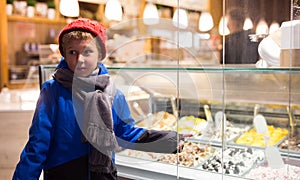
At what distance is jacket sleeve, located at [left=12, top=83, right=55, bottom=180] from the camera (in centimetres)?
111

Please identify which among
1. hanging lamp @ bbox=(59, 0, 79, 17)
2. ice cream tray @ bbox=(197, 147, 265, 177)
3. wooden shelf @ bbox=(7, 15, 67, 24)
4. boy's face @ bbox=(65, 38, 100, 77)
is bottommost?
ice cream tray @ bbox=(197, 147, 265, 177)

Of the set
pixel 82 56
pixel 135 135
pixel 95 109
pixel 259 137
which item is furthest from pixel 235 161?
pixel 82 56

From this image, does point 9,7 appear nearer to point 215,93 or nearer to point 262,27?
point 215,93

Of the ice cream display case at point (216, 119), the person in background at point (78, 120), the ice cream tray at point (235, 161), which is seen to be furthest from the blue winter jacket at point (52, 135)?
the ice cream tray at point (235, 161)

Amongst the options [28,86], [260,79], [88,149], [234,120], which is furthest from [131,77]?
[28,86]

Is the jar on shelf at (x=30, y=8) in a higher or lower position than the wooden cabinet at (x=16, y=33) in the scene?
higher

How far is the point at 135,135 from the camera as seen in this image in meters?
1.20

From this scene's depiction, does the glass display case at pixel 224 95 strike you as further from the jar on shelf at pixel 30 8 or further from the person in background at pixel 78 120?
the jar on shelf at pixel 30 8

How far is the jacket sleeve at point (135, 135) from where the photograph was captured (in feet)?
3.80

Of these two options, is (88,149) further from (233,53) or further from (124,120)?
(233,53)

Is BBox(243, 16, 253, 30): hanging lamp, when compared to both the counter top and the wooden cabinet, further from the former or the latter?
the wooden cabinet

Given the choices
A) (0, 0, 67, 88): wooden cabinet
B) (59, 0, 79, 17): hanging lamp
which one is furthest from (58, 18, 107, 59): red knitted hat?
(0, 0, 67, 88): wooden cabinet

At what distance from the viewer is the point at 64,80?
3.72ft

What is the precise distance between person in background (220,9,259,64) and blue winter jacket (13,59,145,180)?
1.53 feet
